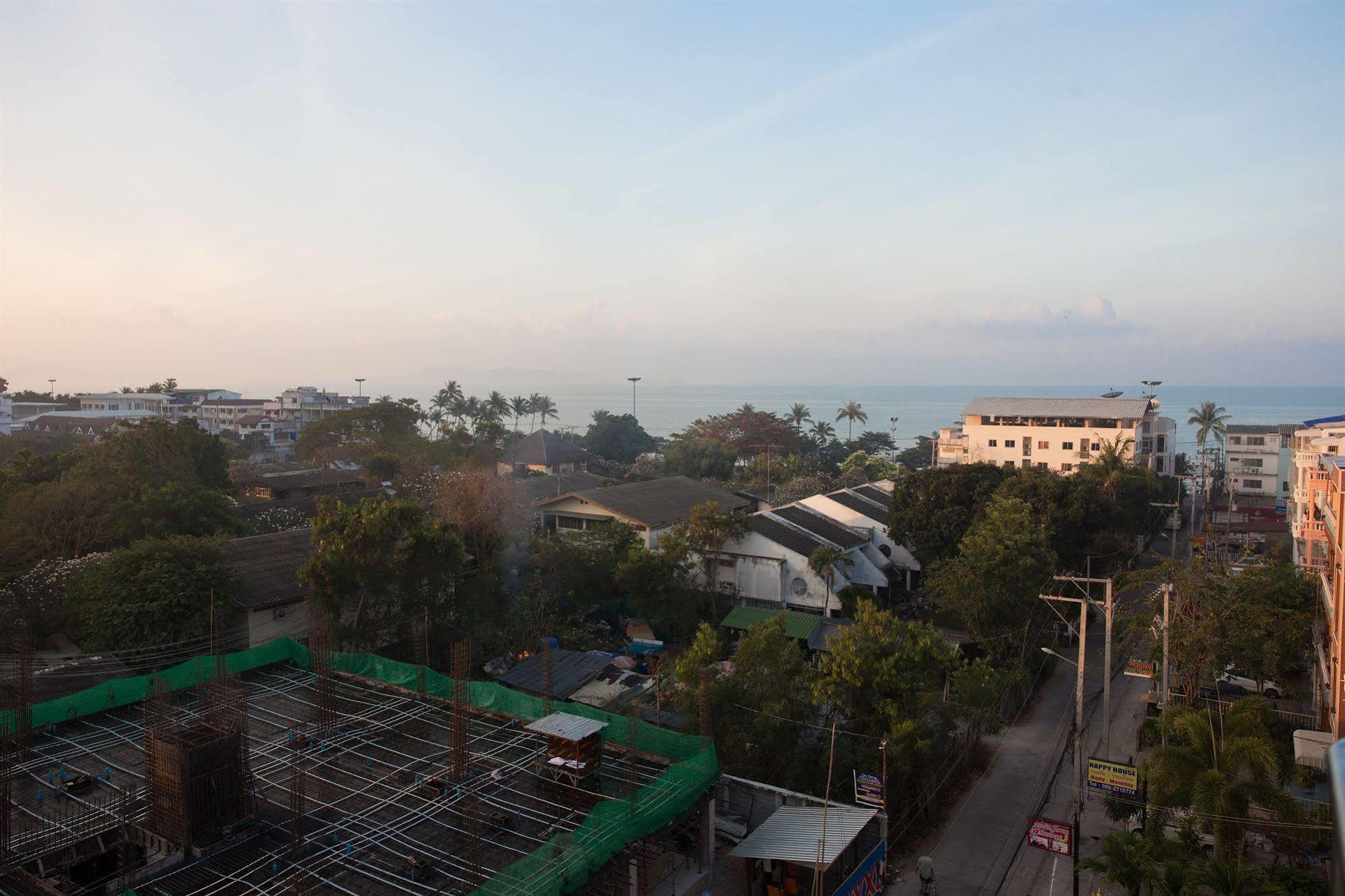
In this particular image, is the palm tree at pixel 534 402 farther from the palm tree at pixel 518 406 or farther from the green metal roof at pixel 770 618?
the green metal roof at pixel 770 618

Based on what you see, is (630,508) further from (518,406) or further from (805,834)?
(518,406)

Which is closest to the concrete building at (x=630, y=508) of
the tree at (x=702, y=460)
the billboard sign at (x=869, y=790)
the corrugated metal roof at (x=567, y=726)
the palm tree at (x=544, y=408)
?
the corrugated metal roof at (x=567, y=726)

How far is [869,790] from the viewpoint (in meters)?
13.4

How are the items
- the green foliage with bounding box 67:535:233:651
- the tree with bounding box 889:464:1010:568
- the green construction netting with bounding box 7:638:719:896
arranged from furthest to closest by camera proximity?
the tree with bounding box 889:464:1010:568 → the green foliage with bounding box 67:535:233:651 → the green construction netting with bounding box 7:638:719:896

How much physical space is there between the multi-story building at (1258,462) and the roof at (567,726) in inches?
2353

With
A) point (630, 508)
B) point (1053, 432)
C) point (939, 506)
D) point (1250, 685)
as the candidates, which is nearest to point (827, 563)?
point (939, 506)

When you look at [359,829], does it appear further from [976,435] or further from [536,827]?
[976,435]

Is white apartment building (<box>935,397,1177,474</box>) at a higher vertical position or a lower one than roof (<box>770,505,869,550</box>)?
higher

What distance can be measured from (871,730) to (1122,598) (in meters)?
23.1

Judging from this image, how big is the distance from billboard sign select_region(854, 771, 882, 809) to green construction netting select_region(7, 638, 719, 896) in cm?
256

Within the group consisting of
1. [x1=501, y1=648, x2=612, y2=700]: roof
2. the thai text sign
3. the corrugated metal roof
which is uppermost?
the corrugated metal roof

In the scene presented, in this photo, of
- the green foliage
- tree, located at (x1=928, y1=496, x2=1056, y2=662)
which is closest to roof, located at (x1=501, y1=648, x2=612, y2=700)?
the green foliage

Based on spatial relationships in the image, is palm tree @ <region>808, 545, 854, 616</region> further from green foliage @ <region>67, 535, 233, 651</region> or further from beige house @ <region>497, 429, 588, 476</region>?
beige house @ <region>497, 429, 588, 476</region>

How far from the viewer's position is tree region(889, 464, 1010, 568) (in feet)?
98.2
